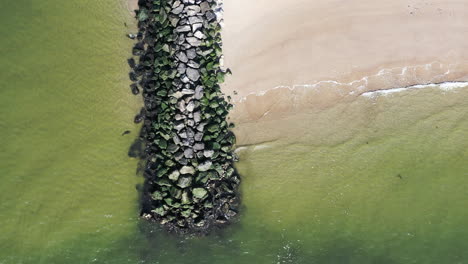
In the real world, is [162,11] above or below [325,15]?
above

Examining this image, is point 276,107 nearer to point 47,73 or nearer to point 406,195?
point 406,195

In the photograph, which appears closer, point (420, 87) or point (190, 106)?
point (190, 106)

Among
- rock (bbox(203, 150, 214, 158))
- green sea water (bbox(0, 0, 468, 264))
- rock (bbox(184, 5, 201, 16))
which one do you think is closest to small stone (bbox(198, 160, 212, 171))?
rock (bbox(203, 150, 214, 158))

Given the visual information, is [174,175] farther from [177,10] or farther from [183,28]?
[177,10]

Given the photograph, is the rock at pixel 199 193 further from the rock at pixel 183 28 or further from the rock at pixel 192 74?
the rock at pixel 183 28

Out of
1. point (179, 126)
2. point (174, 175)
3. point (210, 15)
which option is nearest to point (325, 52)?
point (210, 15)

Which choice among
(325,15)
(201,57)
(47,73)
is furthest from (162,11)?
(325,15)

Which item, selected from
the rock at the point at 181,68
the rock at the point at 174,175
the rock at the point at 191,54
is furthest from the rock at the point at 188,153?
the rock at the point at 191,54
